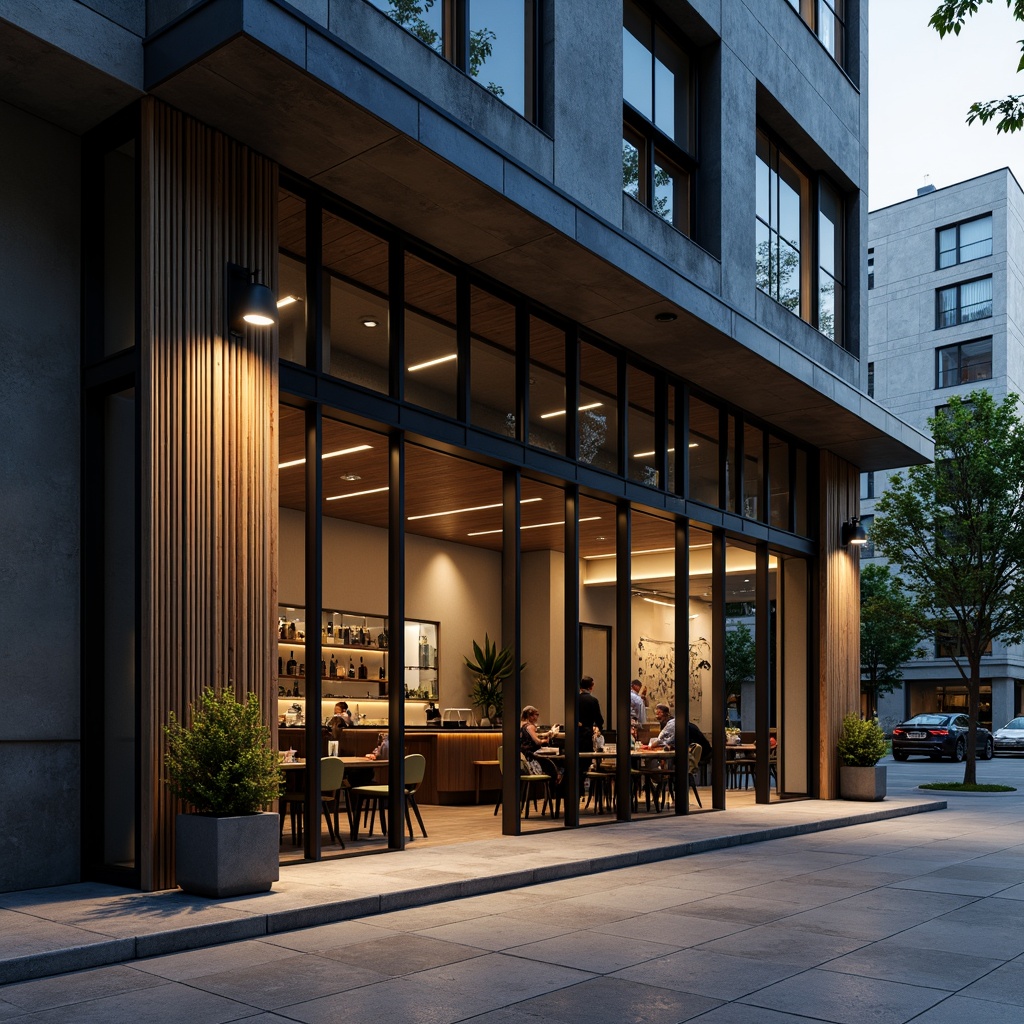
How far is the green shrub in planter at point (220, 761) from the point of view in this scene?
7.68 meters

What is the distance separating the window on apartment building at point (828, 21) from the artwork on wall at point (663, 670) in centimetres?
1199

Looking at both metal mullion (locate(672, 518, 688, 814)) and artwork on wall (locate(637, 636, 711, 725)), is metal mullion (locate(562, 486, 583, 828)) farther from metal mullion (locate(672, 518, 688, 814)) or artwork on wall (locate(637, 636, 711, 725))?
artwork on wall (locate(637, 636, 711, 725))

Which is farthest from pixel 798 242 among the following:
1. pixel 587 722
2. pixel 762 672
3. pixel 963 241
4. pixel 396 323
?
pixel 963 241

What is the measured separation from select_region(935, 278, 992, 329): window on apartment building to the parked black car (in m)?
22.0

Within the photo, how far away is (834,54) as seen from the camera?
1777 centimetres

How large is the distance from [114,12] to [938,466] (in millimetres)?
17326

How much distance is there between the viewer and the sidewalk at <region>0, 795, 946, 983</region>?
250 inches

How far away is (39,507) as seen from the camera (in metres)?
8.29

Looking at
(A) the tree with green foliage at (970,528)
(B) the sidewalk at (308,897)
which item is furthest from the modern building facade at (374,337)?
(A) the tree with green foliage at (970,528)

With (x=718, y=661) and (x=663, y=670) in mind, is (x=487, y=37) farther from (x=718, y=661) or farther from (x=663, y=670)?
(x=663, y=670)

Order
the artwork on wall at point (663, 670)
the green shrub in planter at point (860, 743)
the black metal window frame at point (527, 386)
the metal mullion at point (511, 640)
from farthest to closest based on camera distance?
the artwork on wall at point (663, 670) < the green shrub in planter at point (860, 743) < the metal mullion at point (511, 640) < the black metal window frame at point (527, 386)

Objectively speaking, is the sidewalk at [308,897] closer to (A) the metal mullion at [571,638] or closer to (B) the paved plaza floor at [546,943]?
(B) the paved plaza floor at [546,943]

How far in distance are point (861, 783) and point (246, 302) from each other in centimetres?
1238

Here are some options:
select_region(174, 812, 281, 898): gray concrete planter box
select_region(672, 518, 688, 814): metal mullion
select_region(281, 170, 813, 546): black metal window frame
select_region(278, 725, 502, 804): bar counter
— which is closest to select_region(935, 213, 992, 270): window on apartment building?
select_region(281, 170, 813, 546): black metal window frame
